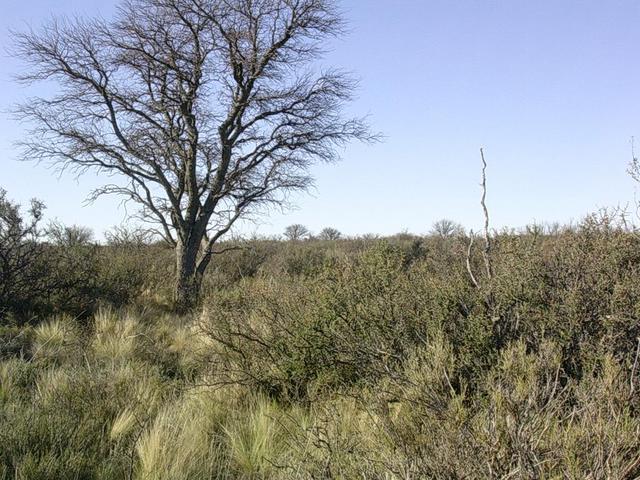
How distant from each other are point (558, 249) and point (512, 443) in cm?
350

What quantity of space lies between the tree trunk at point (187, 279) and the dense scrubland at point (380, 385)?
17.9ft

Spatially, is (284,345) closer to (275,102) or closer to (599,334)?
(599,334)

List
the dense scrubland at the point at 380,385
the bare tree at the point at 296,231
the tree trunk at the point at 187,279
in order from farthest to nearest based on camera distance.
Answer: the bare tree at the point at 296,231
the tree trunk at the point at 187,279
the dense scrubland at the point at 380,385

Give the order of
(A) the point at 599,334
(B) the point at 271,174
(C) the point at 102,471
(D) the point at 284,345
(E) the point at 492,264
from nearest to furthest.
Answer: (C) the point at 102,471 → (A) the point at 599,334 → (D) the point at 284,345 → (E) the point at 492,264 → (B) the point at 271,174

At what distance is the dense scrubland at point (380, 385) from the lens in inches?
105

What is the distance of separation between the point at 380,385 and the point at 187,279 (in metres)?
9.99

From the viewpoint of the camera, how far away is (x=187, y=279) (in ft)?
43.3

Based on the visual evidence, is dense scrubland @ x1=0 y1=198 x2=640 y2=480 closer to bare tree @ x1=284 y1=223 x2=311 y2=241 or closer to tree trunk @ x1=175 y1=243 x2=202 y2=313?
tree trunk @ x1=175 y1=243 x2=202 y2=313

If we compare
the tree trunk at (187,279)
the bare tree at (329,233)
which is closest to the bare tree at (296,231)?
the bare tree at (329,233)

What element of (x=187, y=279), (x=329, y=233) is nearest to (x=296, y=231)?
(x=329, y=233)

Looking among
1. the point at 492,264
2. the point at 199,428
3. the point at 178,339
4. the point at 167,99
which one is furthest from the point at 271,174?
the point at 199,428

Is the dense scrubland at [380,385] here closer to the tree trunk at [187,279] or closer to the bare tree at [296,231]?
the tree trunk at [187,279]

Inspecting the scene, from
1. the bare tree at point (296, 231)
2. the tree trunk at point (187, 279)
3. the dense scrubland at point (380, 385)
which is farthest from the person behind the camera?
the bare tree at point (296, 231)

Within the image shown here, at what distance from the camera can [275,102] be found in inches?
521
